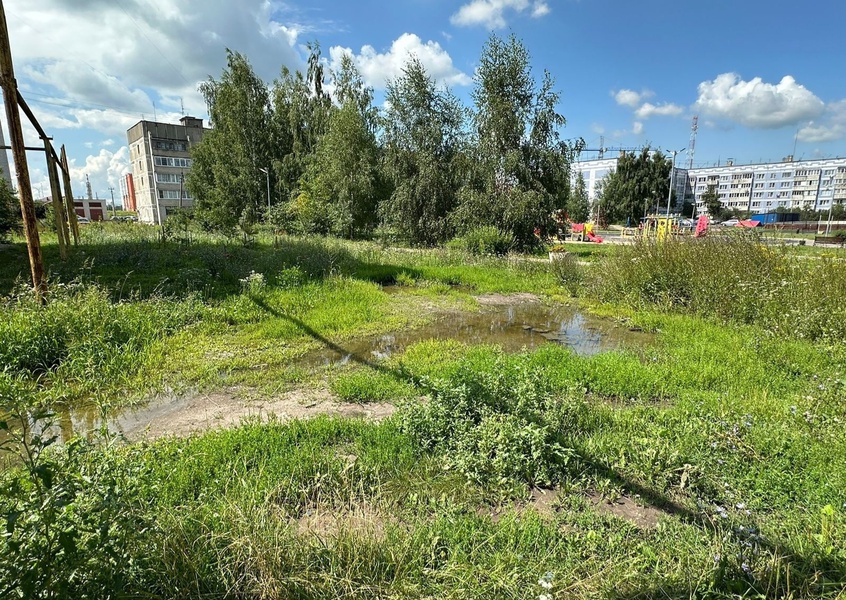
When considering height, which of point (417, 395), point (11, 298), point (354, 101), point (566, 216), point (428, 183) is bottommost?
point (417, 395)

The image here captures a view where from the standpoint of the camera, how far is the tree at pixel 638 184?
153 ft

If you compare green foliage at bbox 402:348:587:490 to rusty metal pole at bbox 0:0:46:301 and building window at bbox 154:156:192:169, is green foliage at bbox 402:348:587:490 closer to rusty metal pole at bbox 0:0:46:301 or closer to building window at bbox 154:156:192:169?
rusty metal pole at bbox 0:0:46:301

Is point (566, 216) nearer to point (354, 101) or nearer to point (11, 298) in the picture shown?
point (354, 101)

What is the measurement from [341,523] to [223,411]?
2.56 m

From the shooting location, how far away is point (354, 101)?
24844 mm

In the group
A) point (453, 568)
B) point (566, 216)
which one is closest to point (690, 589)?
point (453, 568)

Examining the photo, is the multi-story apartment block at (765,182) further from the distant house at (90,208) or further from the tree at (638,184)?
the distant house at (90,208)

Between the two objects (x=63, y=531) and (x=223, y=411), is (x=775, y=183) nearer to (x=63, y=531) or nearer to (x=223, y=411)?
(x=223, y=411)

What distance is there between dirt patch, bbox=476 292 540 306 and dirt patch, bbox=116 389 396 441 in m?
6.14

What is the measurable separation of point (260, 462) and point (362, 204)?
2179cm

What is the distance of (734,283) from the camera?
25.3ft

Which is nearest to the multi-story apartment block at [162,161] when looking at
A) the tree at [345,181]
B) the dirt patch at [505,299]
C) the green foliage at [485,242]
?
the tree at [345,181]

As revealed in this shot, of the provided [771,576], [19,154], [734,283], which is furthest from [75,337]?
[734,283]

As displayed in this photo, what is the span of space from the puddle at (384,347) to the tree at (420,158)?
31.8ft
